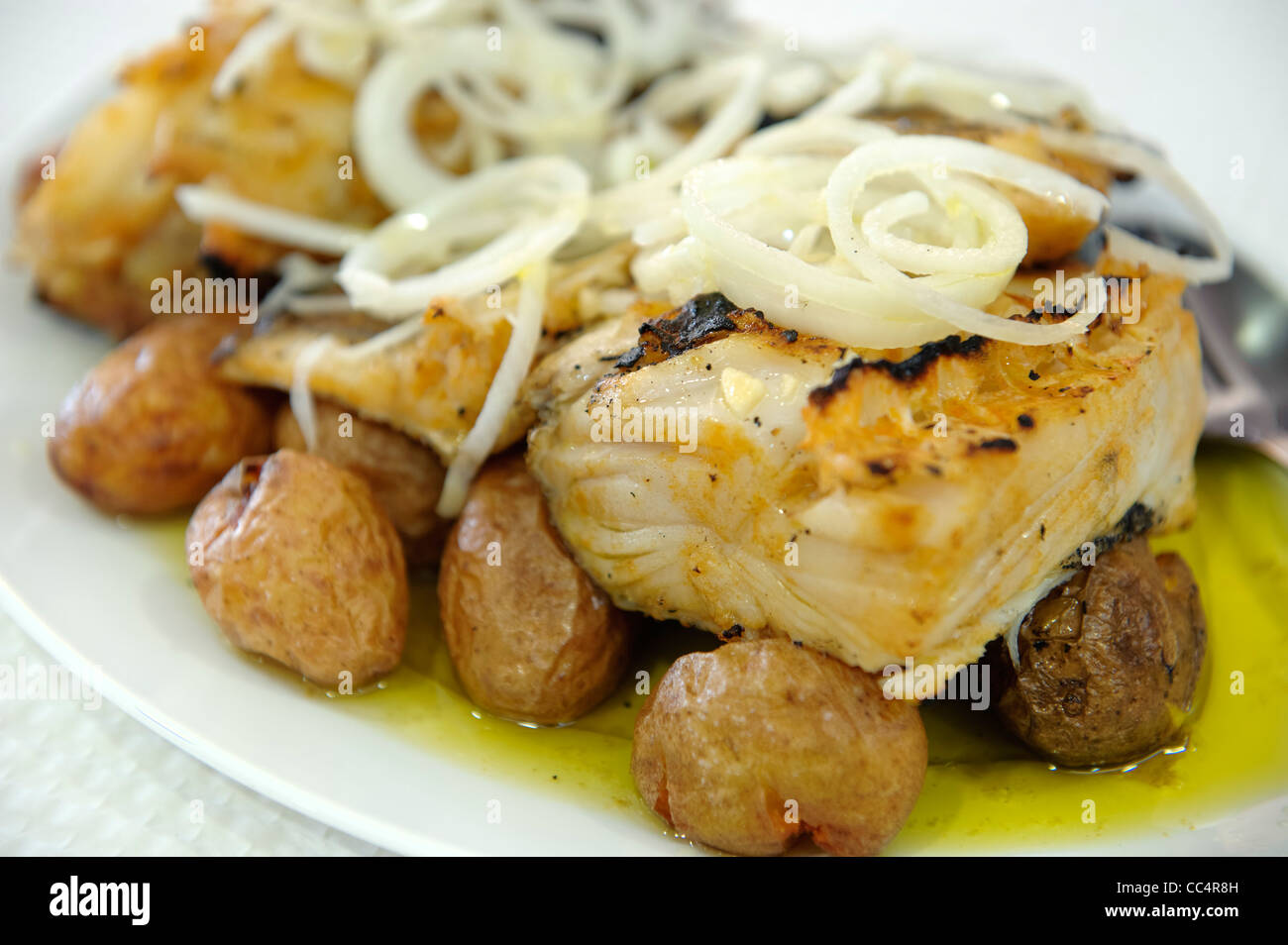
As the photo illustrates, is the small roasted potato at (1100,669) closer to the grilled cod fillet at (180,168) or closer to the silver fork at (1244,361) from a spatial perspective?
the silver fork at (1244,361)

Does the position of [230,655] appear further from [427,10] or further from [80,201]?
[427,10]

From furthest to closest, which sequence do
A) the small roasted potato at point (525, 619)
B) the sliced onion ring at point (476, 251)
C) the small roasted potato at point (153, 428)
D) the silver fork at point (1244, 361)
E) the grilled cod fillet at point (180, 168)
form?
the grilled cod fillet at point (180, 168) < the silver fork at point (1244, 361) < the small roasted potato at point (153, 428) < the sliced onion ring at point (476, 251) < the small roasted potato at point (525, 619)

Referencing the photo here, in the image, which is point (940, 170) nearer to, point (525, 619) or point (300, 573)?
point (525, 619)

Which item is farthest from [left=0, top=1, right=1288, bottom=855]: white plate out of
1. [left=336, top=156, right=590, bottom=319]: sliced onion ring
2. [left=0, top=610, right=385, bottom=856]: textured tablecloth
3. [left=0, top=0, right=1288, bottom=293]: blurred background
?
[left=0, top=0, right=1288, bottom=293]: blurred background

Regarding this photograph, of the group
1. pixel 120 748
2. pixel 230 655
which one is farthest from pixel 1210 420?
pixel 120 748

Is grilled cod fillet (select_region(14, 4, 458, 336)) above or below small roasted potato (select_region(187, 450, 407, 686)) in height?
A: above

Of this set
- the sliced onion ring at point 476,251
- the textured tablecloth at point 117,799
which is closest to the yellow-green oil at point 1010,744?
the textured tablecloth at point 117,799

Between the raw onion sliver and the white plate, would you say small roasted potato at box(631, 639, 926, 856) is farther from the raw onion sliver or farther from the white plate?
the raw onion sliver

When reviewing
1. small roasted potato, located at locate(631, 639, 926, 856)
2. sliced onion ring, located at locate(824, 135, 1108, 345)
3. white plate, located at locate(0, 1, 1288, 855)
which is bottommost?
white plate, located at locate(0, 1, 1288, 855)
